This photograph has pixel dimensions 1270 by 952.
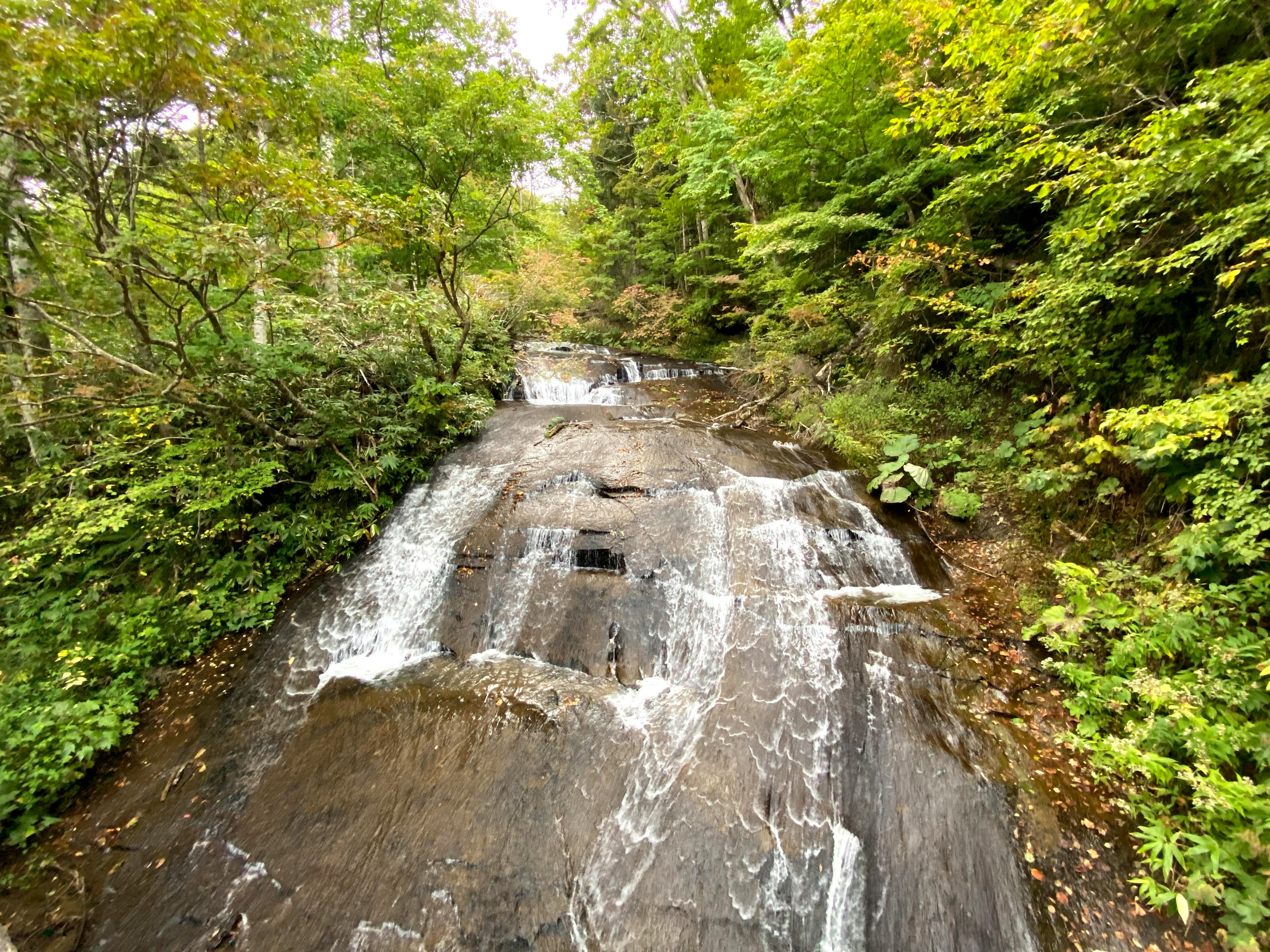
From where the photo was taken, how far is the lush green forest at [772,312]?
10.7 feet

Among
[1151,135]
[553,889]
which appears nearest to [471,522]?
[553,889]

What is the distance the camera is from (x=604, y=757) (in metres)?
3.99

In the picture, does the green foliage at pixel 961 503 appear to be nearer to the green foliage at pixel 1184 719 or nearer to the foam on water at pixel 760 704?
the foam on water at pixel 760 704

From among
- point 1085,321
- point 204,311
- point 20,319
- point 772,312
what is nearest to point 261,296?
point 204,311

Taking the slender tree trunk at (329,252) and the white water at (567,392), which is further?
the white water at (567,392)

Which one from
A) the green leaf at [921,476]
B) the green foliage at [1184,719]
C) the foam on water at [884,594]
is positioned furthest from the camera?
the green leaf at [921,476]

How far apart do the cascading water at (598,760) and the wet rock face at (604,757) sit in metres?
0.02

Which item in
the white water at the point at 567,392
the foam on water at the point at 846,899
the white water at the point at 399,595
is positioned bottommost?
the foam on water at the point at 846,899

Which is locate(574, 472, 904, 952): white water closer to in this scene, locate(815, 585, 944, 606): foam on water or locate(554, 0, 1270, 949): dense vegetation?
locate(815, 585, 944, 606): foam on water

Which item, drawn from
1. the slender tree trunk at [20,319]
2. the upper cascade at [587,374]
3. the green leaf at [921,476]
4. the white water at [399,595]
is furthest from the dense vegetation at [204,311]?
the green leaf at [921,476]

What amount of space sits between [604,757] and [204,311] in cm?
667

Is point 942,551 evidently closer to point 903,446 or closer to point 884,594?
point 884,594

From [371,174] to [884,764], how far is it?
38.5 ft

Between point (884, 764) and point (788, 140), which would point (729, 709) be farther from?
point (788, 140)
